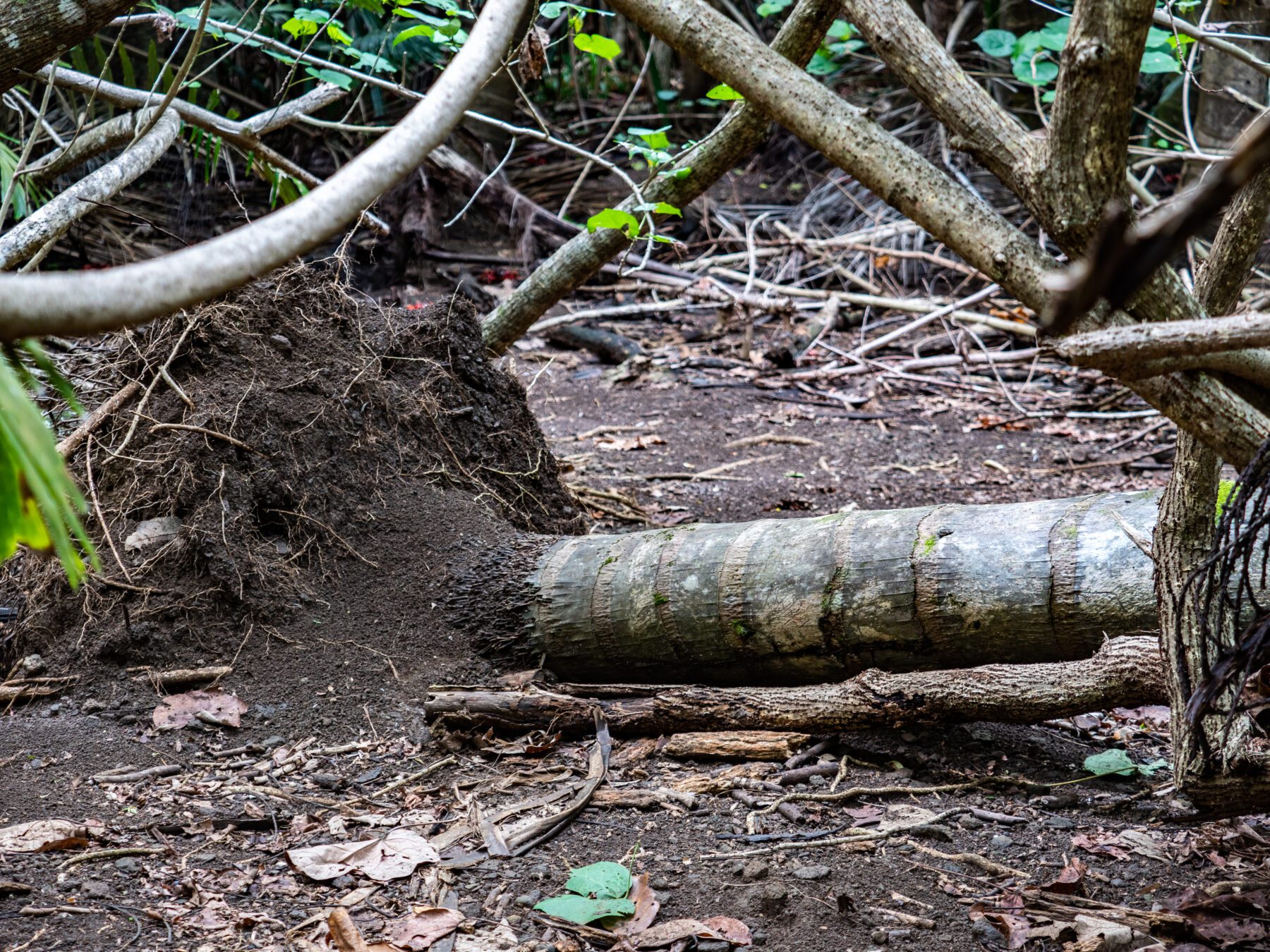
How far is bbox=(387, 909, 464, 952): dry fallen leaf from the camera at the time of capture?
2062mm

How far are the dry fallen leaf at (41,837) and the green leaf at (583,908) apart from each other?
108cm

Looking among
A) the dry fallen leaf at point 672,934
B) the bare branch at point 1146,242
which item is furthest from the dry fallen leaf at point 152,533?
the bare branch at point 1146,242

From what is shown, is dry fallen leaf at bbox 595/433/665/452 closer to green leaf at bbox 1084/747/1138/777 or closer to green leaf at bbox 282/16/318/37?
green leaf at bbox 282/16/318/37

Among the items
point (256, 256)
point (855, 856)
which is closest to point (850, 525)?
point (855, 856)

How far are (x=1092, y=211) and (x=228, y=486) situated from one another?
8.83ft

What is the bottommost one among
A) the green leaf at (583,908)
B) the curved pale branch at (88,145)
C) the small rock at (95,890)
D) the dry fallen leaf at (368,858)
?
the small rock at (95,890)

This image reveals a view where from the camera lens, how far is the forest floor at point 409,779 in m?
2.09

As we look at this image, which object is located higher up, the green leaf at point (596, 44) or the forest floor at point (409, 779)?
the green leaf at point (596, 44)

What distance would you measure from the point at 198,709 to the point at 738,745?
5.14 feet

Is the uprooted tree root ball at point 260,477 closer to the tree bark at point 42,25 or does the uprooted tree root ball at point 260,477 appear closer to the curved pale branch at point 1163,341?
the tree bark at point 42,25

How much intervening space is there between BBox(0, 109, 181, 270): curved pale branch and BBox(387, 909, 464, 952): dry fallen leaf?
1796 millimetres

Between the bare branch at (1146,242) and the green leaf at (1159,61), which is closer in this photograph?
the bare branch at (1146,242)

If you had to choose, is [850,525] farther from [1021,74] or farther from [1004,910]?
[1021,74]

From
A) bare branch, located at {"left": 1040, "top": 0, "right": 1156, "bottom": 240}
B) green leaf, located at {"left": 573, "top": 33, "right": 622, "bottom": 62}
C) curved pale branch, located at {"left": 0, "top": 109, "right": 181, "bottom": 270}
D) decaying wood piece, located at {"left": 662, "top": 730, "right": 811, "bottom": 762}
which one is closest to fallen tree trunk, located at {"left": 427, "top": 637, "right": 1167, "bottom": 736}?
decaying wood piece, located at {"left": 662, "top": 730, "right": 811, "bottom": 762}
